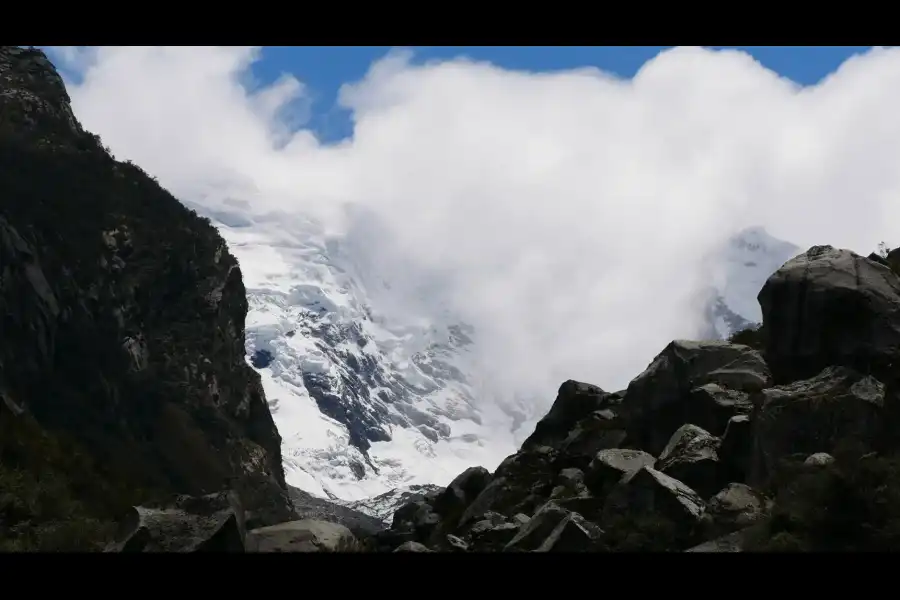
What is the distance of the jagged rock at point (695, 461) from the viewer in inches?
686

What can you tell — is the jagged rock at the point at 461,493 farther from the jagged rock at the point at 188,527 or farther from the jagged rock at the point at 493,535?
the jagged rock at the point at 188,527

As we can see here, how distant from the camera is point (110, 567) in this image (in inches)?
154

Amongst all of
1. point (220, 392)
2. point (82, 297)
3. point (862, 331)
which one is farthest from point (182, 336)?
point (862, 331)

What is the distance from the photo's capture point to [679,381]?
2208 cm

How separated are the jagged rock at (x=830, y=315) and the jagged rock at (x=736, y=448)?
2.29 meters

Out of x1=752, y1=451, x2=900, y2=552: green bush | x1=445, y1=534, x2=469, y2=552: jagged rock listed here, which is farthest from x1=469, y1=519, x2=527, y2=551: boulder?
x1=752, y1=451, x2=900, y2=552: green bush

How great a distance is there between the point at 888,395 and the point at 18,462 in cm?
2107

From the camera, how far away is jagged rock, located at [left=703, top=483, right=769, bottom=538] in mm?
14156

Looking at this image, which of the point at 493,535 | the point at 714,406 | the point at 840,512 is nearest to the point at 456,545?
the point at 493,535

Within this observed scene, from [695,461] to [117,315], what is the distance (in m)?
106

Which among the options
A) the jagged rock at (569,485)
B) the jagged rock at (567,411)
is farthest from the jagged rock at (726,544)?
the jagged rock at (567,411)

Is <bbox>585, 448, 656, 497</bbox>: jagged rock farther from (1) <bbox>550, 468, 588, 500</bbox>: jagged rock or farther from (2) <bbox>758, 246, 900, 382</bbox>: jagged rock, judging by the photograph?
(2) <bbox>758, 246, 900, 382</bbox>: jagged rock

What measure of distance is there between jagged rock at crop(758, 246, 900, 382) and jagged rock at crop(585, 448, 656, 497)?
11.5ft

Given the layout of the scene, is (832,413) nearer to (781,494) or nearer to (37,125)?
(781,494)
